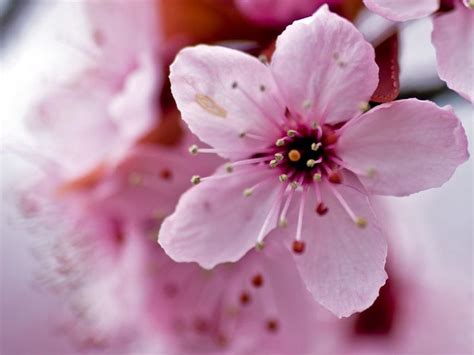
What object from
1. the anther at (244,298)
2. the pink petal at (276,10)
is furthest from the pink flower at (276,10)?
the anther at (244,298)

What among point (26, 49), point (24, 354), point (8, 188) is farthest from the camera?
point (24, 354)

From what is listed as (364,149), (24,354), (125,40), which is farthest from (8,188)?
(364,149)

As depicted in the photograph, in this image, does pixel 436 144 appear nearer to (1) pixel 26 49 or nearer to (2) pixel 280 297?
(2) pixel 280 297

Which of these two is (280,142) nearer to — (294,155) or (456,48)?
(294,155)

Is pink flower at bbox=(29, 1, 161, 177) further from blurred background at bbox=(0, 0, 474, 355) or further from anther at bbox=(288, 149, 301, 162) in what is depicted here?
anther at bbox=(288, 149, 301, 162)

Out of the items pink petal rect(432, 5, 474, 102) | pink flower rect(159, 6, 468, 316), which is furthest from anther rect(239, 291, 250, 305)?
pink petal rect(432, 5, 474, 102)

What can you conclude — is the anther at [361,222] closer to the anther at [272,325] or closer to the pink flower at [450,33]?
the pink flower at [450,33]

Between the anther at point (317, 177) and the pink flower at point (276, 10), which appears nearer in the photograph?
the anther at point (317, 177)
